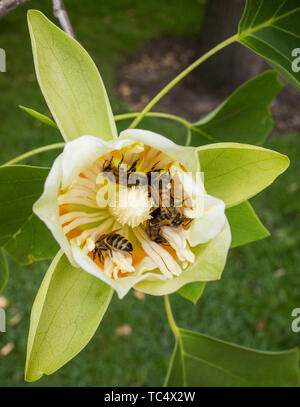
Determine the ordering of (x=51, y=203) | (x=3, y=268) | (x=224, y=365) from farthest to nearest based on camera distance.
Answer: (x=224, y=365), (x=3, y=268), (x=51, y=203)

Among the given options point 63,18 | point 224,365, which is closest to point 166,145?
point 63,18

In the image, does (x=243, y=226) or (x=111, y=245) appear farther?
(x=243, y=226)

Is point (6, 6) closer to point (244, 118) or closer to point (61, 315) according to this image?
point (61, 315)

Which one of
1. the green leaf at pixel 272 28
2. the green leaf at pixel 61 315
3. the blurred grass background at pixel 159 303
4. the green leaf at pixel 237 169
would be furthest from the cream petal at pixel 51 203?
the blurred grass background at pixel 159 303

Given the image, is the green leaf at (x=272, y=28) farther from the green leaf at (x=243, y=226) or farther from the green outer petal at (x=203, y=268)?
the green outer petal at (x=203, y=268)

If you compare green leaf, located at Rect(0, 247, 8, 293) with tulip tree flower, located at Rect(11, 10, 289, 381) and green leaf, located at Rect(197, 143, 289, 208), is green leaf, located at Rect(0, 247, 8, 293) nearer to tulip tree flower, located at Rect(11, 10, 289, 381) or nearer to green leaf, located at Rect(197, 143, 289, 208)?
tulip tree flower, located at Rect(11, 10, 289, 381)

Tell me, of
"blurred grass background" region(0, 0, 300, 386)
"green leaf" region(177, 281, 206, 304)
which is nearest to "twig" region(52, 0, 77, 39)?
"green leaf" region(177, 281, 206, 304)
